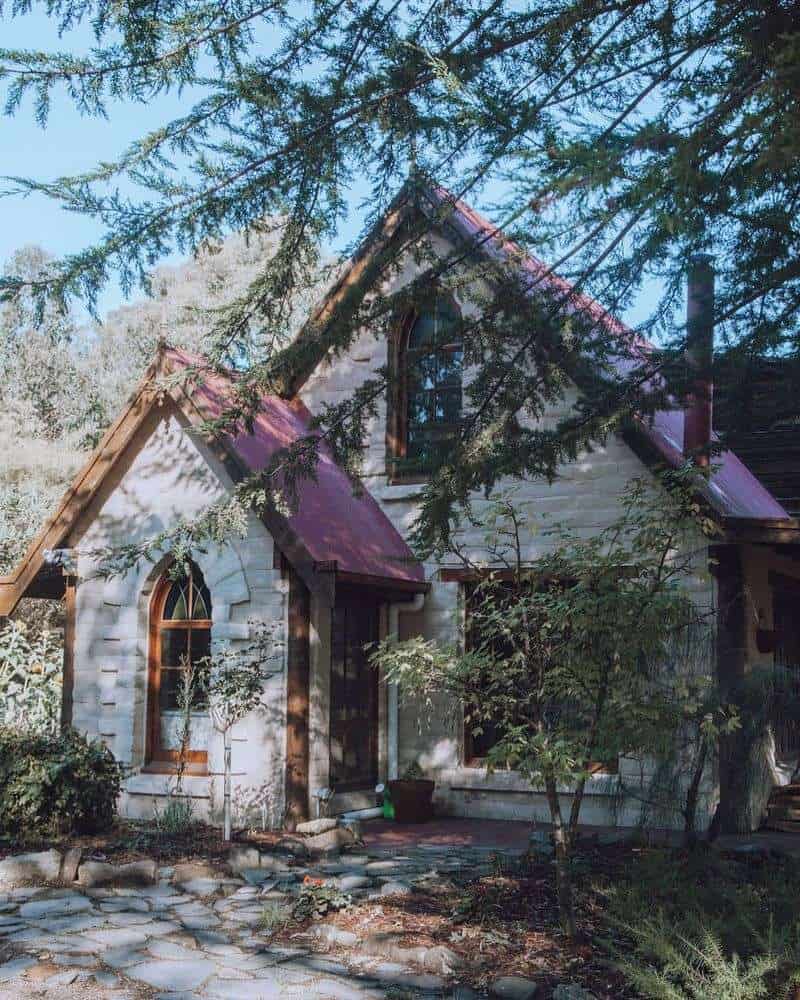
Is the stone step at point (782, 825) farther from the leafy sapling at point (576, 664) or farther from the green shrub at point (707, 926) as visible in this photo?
the leafy sapling at point (576, 664)

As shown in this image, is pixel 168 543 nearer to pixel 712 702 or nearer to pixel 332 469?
pixel 332 469

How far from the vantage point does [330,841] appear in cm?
993

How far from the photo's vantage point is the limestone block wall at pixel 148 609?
1115 centimetres

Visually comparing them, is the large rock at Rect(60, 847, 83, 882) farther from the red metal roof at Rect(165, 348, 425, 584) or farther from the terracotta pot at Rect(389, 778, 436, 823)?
the terracotta pot at Rect(389, 778, 436, 823)

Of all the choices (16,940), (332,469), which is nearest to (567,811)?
(332,469)

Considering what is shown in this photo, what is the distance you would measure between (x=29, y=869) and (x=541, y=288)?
5.86m

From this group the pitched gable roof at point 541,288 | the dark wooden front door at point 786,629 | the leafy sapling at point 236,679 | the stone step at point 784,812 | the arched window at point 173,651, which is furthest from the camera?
the dark wooden front door at point 786,629

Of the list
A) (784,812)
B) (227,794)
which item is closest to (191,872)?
(227,794)

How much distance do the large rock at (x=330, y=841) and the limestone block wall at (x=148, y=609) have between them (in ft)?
3.03

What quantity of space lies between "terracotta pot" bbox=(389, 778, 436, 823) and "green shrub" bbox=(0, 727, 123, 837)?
3.01m

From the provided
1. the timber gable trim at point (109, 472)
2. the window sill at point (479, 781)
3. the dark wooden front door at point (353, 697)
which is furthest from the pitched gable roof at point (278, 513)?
the window sill at point (479, 781)

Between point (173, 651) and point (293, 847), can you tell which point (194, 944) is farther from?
point (173, 651)

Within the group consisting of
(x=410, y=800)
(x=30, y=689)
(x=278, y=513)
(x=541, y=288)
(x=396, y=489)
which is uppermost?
(x=541, y=288)

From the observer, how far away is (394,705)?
12.8 meters
